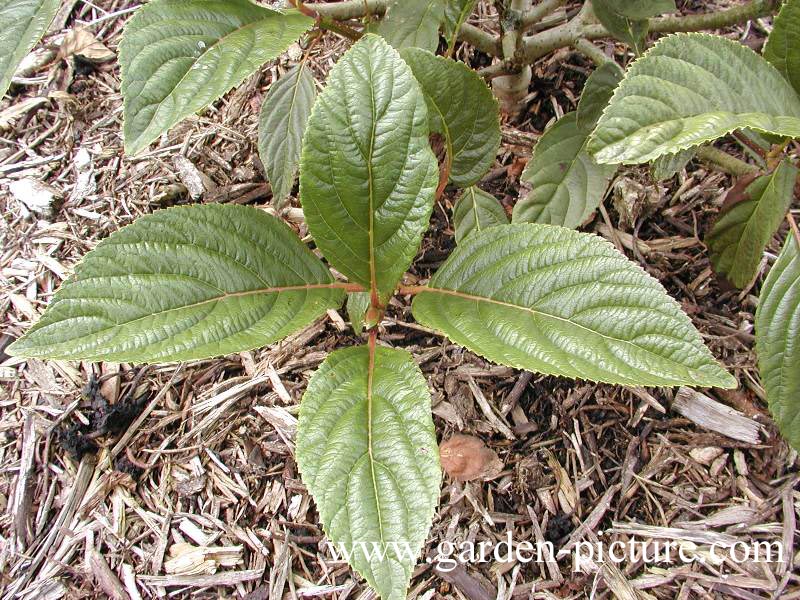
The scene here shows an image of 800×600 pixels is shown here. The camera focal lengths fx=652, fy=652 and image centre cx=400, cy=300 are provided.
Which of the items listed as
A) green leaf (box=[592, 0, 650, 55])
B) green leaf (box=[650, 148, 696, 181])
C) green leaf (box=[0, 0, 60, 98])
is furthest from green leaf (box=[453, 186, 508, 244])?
green leaf (box=[0, 0, 60, 98])

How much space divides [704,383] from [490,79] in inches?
46.8

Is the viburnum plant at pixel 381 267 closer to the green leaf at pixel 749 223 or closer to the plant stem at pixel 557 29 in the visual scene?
the green leaf at pixel 749 223

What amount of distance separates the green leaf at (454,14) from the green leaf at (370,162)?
1.33ft

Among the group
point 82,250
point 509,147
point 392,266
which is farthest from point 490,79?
point 82,250

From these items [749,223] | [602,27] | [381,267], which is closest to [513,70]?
[602,27]

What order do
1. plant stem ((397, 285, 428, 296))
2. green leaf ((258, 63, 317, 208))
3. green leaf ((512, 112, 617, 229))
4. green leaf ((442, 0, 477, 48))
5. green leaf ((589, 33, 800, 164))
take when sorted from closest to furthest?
green leaf ((589, 33, 800, 164)) → plant stem ((397, 285, 428, 296)) → green leaf ((442, 0, 477, 48)) → green leaf ((512, 112, 617, 229)) → green leaf ((258, 63, 317, 208))

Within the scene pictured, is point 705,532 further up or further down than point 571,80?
further down

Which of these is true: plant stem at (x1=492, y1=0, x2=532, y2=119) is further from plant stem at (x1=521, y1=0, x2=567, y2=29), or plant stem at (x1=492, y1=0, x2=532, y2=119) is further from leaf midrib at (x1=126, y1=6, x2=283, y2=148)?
leaf midrib at (x1=126, y1=6, x2=283, y2=148)

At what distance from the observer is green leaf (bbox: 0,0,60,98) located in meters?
1.12

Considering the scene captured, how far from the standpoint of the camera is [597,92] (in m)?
1.43

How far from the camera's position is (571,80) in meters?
2.03

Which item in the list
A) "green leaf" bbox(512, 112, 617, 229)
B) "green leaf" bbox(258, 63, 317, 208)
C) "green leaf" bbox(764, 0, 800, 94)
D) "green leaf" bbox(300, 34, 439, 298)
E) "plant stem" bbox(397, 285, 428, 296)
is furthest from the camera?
"green leaf" bbox(258, 63, 317, 208)

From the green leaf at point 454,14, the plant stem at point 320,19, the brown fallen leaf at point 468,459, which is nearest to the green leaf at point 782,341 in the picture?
the brown fallen leaf at point 468,459

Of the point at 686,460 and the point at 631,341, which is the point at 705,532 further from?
the point at 631,341
